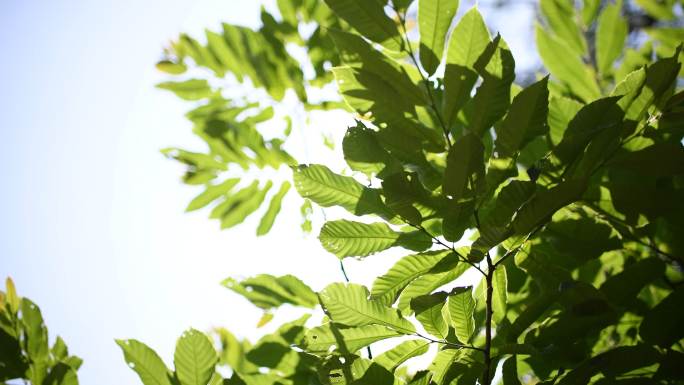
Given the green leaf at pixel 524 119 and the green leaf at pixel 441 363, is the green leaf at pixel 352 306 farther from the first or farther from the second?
the green leaf at pixel 524 119

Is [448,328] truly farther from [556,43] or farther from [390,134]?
[556,43]

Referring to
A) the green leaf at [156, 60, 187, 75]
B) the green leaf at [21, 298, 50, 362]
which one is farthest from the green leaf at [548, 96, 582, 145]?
the green leaf at [21, 298, 50, 362]

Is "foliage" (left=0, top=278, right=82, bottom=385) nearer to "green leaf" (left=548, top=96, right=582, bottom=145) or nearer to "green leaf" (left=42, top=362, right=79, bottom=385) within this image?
"green leaf" (left=42, top=362, right=79, bottom=385)

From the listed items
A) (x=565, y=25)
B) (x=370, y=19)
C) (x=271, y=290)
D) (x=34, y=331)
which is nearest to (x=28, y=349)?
(x=34, y=331)

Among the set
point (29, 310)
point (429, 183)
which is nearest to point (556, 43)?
point (429, 183)

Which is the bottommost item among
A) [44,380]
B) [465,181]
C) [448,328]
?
[44,380]

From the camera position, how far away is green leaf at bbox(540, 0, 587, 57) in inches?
56.1

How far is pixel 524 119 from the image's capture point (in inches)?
31.1

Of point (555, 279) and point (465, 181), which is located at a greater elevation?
point (465, 181)

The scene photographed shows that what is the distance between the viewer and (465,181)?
78 centimetres

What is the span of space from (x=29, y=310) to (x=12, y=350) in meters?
0.09

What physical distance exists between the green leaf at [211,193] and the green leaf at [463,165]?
94 centimetres

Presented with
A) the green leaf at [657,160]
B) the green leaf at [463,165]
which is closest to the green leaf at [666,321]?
the green leaf at [657,160]

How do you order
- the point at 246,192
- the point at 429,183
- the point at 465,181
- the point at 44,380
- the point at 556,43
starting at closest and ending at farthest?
1. the point at 465,181
2. the point at 429,183
3. the point at 44,380
4. the point at 556,43
5. the point at 246,192
